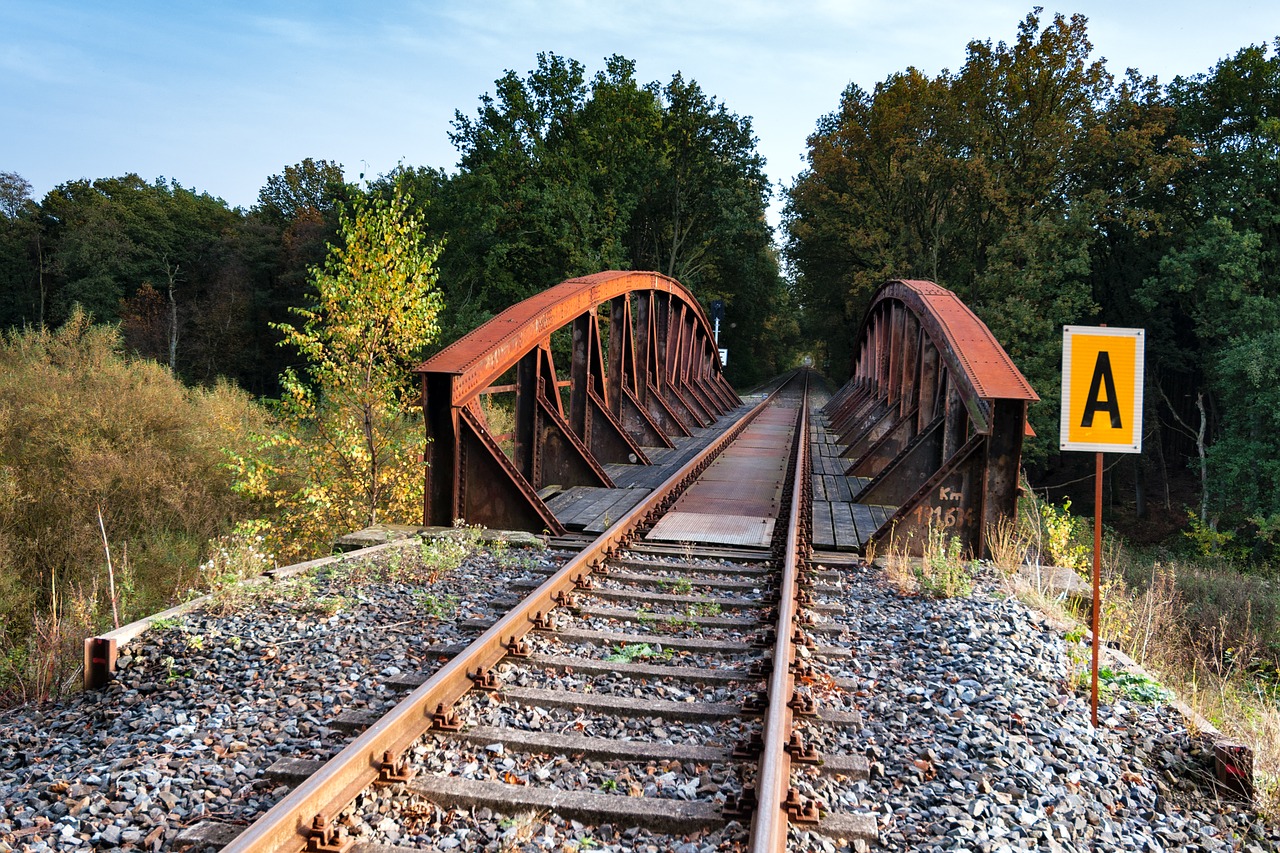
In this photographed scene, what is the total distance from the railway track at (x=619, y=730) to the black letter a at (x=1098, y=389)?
1.92 metres

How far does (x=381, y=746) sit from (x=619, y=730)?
1.06 metres

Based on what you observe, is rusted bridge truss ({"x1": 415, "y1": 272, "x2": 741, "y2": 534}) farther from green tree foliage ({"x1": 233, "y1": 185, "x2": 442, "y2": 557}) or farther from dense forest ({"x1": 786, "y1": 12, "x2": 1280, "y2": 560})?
dense forest ({"x1": 786, "y1": 12, "x2": 1280, "y2": 560})

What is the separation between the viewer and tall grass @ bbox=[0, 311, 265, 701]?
11148 mm

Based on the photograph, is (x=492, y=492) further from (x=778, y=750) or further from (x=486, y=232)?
(x=486, y=232)

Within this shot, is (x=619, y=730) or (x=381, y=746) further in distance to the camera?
(x=619, y=730)

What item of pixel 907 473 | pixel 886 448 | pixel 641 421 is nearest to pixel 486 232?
pixel 641 421

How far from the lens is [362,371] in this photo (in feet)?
32.8

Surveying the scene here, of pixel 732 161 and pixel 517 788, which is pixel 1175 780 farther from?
pixel 732 161

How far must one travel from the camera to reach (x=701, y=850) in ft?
9.80

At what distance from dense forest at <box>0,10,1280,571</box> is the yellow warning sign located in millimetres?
17184

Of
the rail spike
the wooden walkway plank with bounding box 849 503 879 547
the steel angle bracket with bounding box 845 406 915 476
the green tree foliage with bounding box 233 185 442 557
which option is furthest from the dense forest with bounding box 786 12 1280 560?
the rail spike

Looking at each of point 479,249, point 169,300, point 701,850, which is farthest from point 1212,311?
point 169,300

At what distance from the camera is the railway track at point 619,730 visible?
123 inches

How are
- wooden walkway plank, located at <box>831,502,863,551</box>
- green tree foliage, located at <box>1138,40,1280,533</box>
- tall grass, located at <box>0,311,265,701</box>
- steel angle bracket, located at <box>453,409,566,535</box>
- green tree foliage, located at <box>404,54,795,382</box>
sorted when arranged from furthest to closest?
green tree foliage, located at <box>404,54,795,382</box>
green tree foliage, located at <box>1138,40,1280,533</box>
tall grass, located at <box>0,311,265,701</box>
steel angle bracket, located at <box>453,409,566,535</box>
wooden walkway plank, located at <box>831,502,863,551</box>
